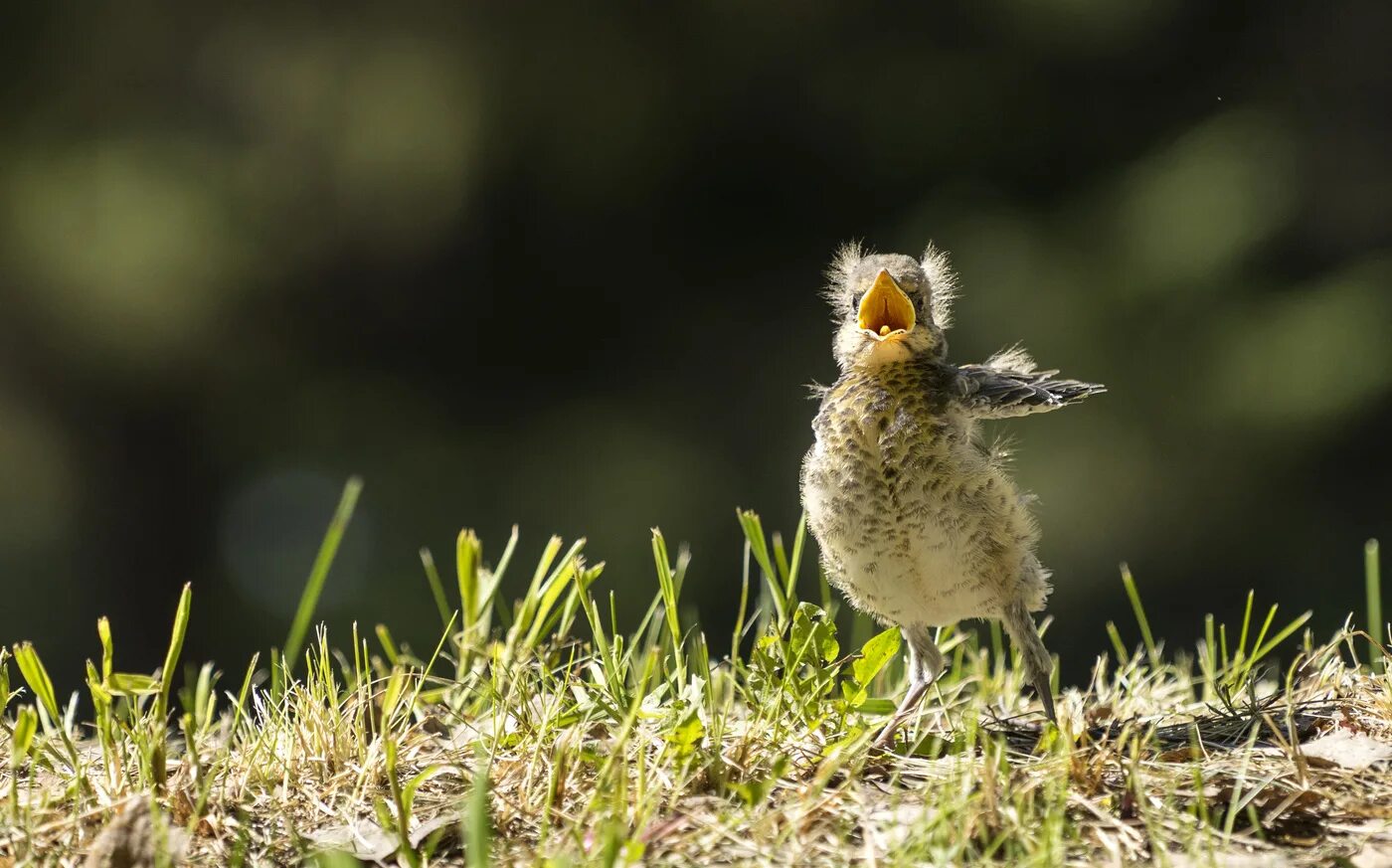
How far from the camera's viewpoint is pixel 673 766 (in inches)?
58.4

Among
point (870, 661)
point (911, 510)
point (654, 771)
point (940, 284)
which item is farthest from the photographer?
point (940, 284)

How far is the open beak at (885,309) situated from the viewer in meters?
2.07

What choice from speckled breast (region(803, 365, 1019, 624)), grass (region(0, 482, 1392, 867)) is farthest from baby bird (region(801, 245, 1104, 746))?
grass (region(0, 482, 1392, 867))

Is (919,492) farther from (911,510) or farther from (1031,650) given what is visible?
(1031,650)

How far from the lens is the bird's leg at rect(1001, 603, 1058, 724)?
6.27 feet

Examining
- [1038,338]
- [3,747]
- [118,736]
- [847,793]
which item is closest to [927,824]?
[847,793]

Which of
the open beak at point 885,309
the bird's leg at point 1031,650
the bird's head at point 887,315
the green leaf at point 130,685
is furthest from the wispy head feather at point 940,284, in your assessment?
the green leaf at point 130,685

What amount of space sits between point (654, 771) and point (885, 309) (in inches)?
35.5

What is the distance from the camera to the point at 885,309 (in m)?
2.10

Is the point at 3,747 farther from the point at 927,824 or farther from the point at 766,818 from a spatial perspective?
the point at 927,824

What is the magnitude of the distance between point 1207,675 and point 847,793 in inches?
28.8

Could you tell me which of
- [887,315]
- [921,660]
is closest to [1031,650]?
[921,660]

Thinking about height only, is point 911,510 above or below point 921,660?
above

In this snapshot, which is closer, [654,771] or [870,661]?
[654,771]
